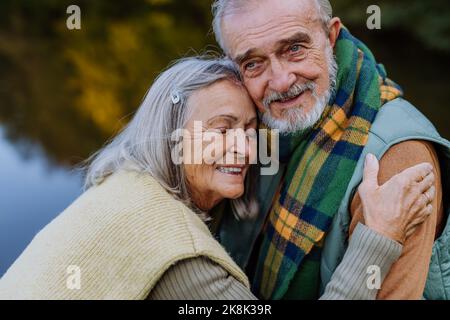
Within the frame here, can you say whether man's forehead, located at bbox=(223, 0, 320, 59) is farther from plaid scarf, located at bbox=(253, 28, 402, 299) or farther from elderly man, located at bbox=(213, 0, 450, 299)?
plaid scarf, located at bbox=(253, 28, 402, 299)

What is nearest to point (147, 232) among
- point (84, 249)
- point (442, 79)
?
point (84, 249)

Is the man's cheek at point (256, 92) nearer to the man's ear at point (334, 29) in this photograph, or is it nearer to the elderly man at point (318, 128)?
the elderly man at point (318, 128)

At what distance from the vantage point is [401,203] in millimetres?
1642

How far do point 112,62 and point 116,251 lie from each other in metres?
10.4

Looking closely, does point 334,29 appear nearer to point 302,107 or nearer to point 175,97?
point 302,107

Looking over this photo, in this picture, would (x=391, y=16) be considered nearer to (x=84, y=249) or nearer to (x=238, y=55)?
(x=238, y=55)

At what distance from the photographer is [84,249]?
1.64 meters

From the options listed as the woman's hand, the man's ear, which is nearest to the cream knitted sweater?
the woman's hand

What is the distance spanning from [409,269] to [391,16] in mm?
8819

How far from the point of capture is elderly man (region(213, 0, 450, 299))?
1.80 metres

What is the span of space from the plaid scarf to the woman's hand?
186mm

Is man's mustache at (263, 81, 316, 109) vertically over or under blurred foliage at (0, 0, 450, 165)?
over

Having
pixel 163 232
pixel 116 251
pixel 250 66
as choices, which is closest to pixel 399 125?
pixel 250 66
